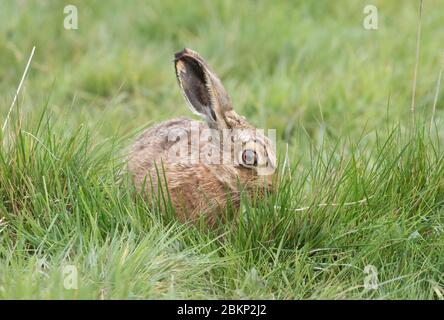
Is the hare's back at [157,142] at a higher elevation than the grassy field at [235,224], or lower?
higher

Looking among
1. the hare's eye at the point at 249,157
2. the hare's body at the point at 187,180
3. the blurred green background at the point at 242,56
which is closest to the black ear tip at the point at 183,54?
the hare's body at the point at 187,180

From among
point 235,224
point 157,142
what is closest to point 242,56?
point 157,142

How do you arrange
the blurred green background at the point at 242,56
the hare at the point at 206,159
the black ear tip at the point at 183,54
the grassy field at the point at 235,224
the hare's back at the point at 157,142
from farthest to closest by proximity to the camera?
the blurred green background at the point at 242,56 < the hare's back at the point at 157,142 < the black ear tip at the point at 183,54 < the hare at the point at 206,159 < the grassy field at the point at 235,224

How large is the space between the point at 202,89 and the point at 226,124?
249 mm

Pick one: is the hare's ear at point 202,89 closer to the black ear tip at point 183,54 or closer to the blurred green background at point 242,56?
the black ear tip at point 183,54

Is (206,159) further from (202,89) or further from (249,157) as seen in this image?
(202,89)

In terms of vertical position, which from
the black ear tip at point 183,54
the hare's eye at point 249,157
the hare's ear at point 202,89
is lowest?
the hare's eye at point 249,157

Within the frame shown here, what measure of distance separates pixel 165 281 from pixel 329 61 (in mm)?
3815

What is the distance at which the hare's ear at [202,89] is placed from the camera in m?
4.88

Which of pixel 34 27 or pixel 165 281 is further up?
pixel 34 27

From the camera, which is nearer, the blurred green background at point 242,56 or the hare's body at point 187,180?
the hare's body at point 187,180

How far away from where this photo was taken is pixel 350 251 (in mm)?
4387
